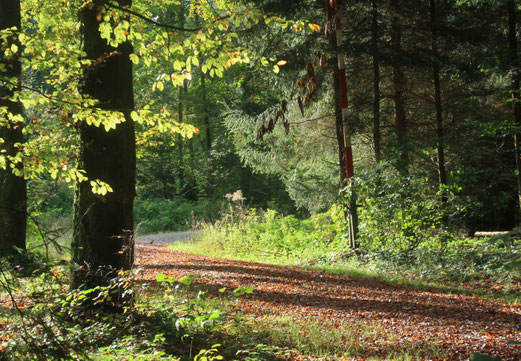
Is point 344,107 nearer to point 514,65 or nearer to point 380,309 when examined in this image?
point 514,65

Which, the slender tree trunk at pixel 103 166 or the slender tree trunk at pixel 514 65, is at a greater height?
the slender tree trunk at pixel 514 65

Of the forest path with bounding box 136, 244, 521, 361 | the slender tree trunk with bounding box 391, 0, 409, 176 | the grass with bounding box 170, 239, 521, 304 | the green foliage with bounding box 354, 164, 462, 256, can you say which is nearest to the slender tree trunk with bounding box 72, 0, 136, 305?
the forest path with bounding box 136, 244, 521, 361

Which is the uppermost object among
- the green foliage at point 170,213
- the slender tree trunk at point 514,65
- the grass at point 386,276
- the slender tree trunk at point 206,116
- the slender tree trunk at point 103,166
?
the slender tree trunk at point 206,116

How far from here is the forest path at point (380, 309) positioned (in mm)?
4266

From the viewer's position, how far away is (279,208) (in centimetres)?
2436

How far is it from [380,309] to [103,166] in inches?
152

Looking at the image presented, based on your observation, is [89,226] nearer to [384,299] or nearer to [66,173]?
[66,173]

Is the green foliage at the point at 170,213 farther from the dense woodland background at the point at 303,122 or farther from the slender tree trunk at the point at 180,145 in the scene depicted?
the dense woodland background at the point at 303,122

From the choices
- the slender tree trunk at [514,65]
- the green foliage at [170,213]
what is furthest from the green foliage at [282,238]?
the green foliage at [170,213]

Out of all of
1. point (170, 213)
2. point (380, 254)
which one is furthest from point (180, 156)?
point (380, 254)

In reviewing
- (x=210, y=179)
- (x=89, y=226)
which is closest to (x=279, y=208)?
(x=210, y=179)

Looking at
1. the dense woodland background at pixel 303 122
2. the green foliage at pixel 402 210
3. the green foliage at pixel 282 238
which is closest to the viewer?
the dense woodland background at pixel 303 122

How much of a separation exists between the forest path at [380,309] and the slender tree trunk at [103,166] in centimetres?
51

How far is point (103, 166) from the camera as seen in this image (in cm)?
493
